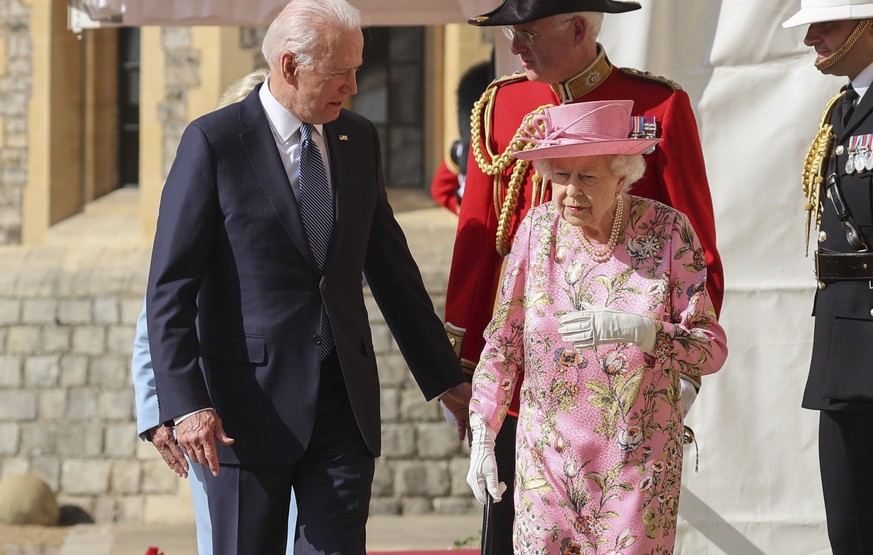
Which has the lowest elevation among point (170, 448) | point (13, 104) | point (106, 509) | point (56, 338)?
point (106, 509)

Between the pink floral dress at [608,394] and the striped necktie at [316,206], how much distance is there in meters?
0.44

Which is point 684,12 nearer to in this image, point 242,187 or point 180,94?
point 242,187

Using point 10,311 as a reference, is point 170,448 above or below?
above

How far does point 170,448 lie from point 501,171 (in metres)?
1.19

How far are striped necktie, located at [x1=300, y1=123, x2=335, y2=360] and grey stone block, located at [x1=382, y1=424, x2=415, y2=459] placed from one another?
651cm

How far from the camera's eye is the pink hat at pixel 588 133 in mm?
3387

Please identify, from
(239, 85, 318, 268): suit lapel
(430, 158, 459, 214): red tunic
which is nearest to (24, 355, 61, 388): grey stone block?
(430, 158, 459, 214): red tunic

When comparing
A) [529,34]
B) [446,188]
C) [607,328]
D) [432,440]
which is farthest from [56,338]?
[607,328]

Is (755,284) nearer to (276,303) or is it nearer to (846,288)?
(846,288)

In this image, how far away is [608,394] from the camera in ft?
11.0

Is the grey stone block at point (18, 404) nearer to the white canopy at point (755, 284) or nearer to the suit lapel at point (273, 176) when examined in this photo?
the white canopy at point (755, 284)

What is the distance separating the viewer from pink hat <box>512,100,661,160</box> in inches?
133

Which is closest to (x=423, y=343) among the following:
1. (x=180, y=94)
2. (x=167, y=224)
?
(x=167, y=224)

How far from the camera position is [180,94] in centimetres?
1045
